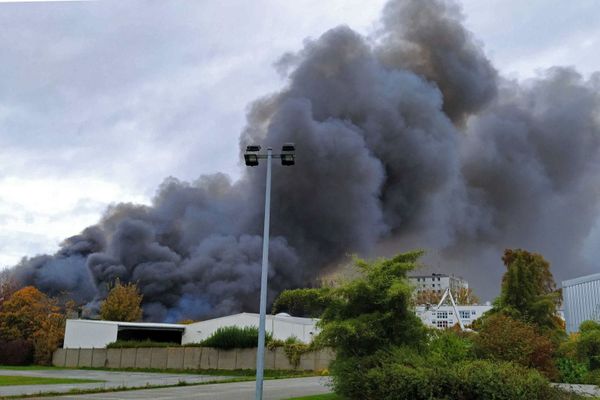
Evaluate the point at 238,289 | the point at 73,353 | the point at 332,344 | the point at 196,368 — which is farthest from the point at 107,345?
the point at 332,344

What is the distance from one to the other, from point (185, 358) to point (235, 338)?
3.83 m

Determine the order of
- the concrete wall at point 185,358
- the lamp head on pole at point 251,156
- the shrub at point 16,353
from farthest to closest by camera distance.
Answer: the shrub at point 16,353 < the concrete wall at point 185,358 < the lamp head on pole at point 251,156

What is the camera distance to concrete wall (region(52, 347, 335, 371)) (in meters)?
34.0

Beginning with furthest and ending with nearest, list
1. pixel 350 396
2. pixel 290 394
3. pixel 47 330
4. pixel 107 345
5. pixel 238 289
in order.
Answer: pixel 238 289
pixel 47 330
pixel 107 345
pixel 290 394
pixel 350 396

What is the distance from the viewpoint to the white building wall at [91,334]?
45.1 meters

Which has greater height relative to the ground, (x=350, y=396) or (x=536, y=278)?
(x=536, y=278)

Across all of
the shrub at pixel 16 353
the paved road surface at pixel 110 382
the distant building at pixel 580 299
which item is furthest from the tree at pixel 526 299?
the shrub at pixel 16 353

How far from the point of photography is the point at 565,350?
22953mm

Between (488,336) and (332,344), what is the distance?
14.7 feet

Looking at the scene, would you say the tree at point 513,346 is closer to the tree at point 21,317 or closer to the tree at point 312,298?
the tree at point 312,298

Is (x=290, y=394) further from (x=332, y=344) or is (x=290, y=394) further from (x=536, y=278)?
(x=536, y=278)

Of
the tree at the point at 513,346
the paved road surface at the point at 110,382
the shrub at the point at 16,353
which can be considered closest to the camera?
the tree at the point at 513,346

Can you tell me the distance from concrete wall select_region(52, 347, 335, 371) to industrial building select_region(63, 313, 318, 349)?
196 cm

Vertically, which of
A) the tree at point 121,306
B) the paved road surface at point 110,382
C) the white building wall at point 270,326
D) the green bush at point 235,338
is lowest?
the paved road surface at point 110,382
